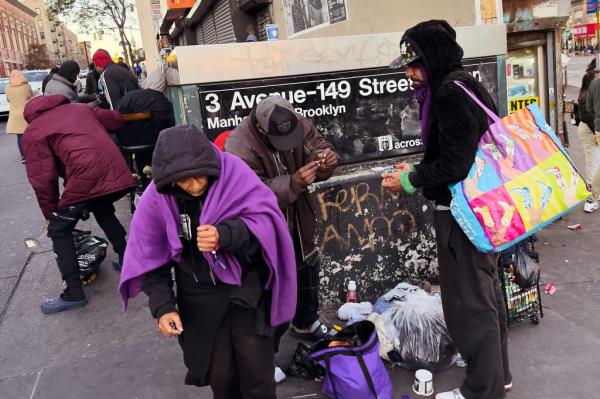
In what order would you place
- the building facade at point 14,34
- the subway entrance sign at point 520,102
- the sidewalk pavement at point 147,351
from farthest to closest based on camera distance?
the building facade at point 14,34 < the subway entrance sign at point 520,102 < the sidewalk pavement at point 147,351

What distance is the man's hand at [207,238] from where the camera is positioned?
6.36 ft

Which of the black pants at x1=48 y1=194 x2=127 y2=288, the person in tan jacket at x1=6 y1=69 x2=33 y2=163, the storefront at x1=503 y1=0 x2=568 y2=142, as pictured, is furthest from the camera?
the person in tan jacket at x1=6 y1=69 x2=33 y2=163

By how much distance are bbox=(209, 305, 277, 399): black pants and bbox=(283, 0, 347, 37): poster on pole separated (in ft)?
16.1

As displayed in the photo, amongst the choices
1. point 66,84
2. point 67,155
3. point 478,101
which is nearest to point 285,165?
point 478,101

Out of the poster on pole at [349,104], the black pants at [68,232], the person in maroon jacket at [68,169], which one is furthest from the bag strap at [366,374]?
the black pants at [68,232]

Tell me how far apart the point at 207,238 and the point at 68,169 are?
2633 millimetres

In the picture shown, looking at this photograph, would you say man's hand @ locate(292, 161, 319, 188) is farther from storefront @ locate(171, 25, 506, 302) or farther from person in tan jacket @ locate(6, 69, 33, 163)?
person in tan jacket @ locate(6, 69, 33, 163)

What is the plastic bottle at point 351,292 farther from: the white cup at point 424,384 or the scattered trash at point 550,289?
the scattered trash at point 550,289

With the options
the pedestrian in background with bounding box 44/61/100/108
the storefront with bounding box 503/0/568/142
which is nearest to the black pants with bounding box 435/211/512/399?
the storefront with bounding box 503/0/568/142

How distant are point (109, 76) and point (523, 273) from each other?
6.07m

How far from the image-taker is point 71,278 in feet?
14.1

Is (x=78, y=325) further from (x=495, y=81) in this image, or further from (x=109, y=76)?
(x=109, y=76)

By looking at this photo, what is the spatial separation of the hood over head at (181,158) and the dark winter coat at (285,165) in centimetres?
71

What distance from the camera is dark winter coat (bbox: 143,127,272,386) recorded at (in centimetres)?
199
